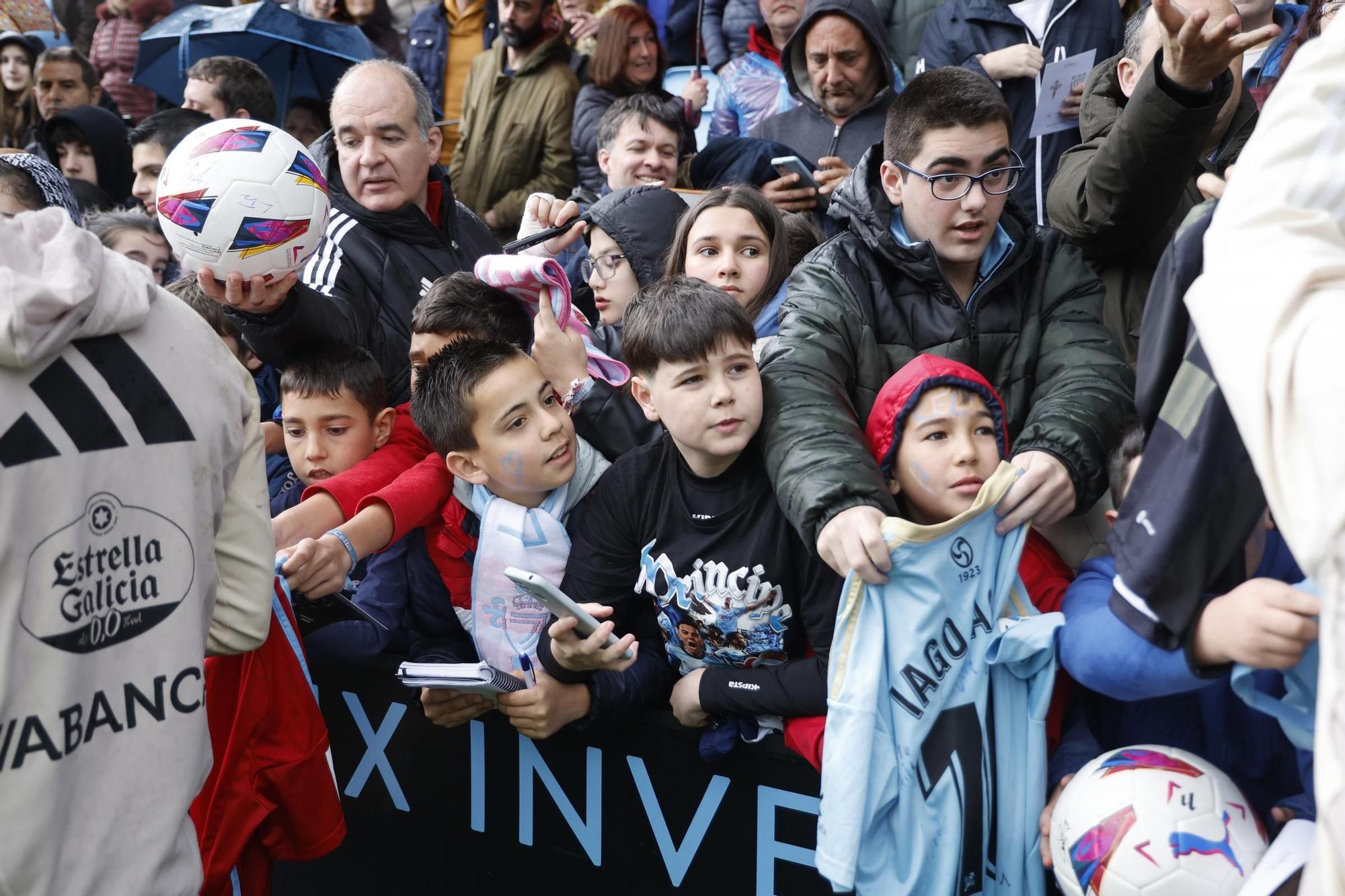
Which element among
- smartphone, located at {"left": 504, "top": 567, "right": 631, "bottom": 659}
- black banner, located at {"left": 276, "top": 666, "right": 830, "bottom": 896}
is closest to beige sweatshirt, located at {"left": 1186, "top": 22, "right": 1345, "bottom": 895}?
smartphone, located at {"left": 504, "top": 567, "right": 631, "bottom": 659}

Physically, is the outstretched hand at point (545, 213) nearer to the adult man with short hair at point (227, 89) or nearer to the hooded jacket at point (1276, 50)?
the hooded jacket at point (1276, 50)

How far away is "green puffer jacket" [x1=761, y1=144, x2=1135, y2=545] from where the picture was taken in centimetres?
293

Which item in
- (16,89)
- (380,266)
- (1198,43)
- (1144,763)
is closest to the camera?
(1144,763)

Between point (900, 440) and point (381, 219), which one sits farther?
point (381, 219)

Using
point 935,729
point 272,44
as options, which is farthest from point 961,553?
point 272,44

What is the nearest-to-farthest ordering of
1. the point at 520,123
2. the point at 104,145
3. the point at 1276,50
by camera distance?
1. the point at 1276,50
2. the point at 520,123
3. the point at 104,145

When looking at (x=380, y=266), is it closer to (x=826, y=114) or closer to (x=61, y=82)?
(x=826, y=114)

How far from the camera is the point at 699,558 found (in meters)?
2.91

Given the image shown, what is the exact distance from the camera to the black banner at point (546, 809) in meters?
2.88

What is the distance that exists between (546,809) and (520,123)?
431cm

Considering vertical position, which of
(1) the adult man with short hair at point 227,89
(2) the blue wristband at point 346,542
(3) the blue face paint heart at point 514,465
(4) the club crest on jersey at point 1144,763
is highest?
(1) the adult man with short hair at point 227,89

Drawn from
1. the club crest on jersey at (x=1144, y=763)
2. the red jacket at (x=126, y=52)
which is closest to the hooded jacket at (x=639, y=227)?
the club crest on jersey at (x=1144, y=763)

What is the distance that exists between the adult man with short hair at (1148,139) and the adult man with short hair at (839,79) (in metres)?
1.12

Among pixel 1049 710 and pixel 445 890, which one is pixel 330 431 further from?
pixel 1049 710
